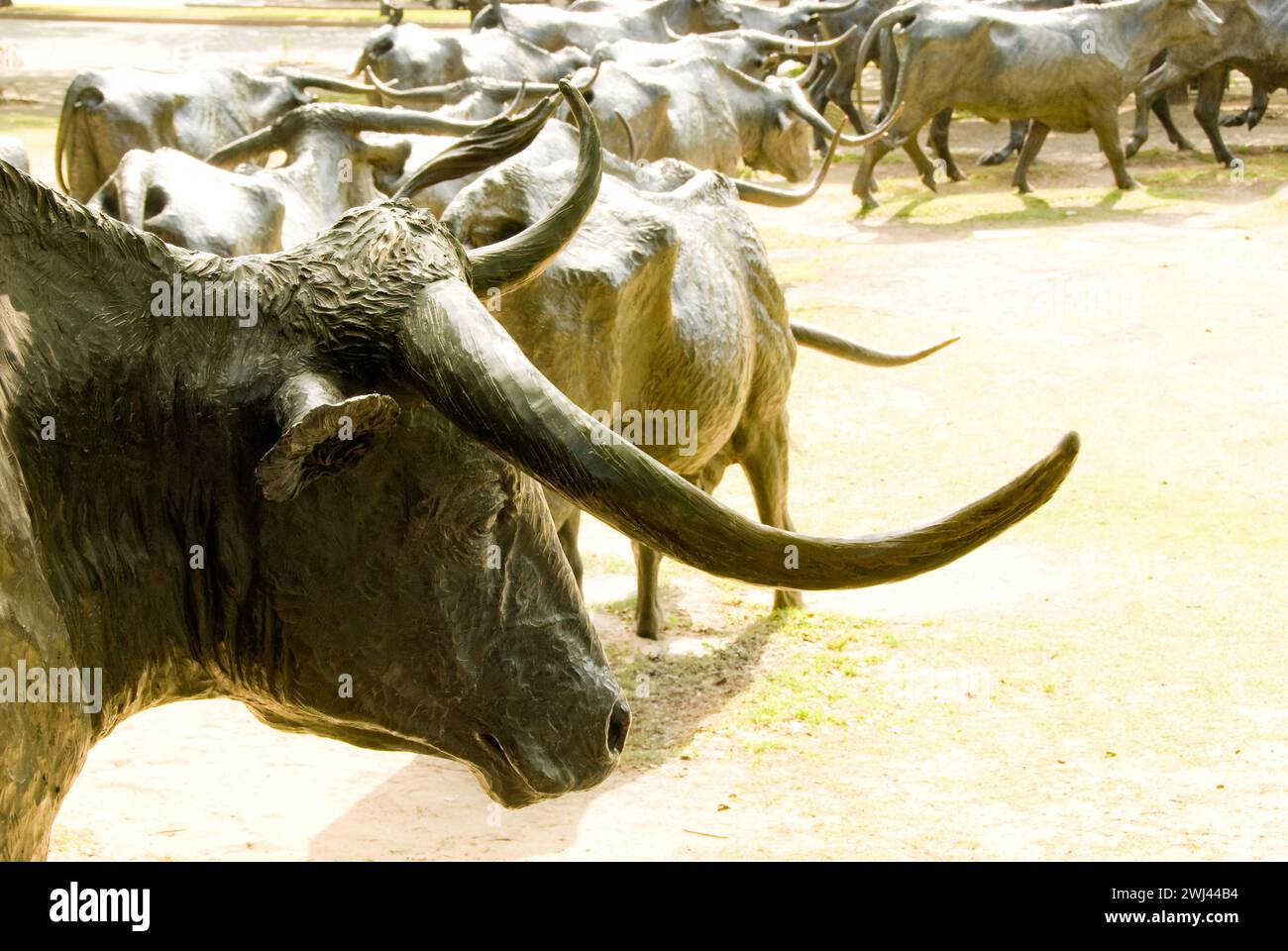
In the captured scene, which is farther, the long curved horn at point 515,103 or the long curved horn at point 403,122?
the long curved horn at point 403,122

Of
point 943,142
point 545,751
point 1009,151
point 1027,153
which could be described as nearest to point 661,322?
point 545,751

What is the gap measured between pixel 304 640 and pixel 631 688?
12.7 feet

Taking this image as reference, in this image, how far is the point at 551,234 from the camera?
8.47ft

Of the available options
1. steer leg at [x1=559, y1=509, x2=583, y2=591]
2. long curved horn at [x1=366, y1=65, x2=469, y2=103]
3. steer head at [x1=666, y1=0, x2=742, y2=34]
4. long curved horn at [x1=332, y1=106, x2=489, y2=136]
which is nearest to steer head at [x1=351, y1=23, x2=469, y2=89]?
long curved horn at [x1=366, y1=65, x2=469, y2=103]

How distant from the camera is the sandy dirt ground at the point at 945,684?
197 inches

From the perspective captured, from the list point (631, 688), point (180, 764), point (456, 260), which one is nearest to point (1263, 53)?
point (631, 688)

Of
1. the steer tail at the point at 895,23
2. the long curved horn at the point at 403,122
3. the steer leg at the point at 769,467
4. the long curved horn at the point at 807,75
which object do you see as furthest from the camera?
the steer tail at the point at 895,23

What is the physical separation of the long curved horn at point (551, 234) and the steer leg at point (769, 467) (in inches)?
154

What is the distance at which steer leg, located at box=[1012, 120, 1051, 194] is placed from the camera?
698 inches

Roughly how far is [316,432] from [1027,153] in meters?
16.9

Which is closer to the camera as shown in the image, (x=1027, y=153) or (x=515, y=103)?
(x=515, y=103)

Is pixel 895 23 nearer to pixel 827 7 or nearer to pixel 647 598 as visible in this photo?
pixel 827 7

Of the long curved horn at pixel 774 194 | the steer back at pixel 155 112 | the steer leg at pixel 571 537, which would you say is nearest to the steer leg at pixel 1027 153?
the steer back at pixel 155 112

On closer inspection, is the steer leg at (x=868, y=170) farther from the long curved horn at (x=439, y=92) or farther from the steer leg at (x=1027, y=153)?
the long curved horn at (x=439, y=92)
